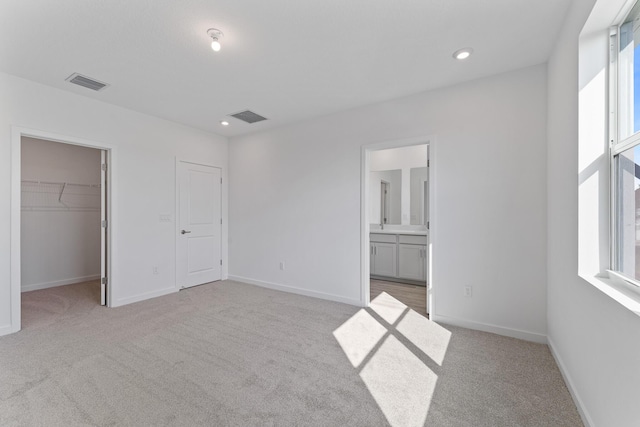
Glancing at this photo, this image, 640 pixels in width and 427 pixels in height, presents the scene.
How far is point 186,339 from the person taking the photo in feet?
9.10

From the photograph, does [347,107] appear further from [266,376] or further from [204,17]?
[266,376]

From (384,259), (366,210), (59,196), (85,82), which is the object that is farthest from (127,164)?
(384,259)

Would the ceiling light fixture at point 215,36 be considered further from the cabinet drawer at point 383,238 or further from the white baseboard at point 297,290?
the cabinet drawer at point 383,238

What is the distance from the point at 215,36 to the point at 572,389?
3.60m

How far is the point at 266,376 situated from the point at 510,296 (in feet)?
8.02

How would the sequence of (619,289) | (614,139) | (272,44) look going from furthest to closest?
(272,44) < (614,139) < (619,289)

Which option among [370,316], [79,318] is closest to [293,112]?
[370,316]

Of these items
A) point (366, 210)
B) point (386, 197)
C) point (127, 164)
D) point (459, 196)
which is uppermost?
point (127, 164)

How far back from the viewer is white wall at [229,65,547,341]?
2.77 m

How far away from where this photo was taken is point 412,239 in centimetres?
498

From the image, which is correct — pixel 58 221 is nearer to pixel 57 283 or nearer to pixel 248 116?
pixel 57 283

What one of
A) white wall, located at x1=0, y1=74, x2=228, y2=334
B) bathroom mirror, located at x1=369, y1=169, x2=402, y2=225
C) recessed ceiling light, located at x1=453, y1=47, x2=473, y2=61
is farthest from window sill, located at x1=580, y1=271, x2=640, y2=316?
white wall, located at x1=0, y1=74, x2=228, y2=334

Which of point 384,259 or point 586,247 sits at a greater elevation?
point 586,247

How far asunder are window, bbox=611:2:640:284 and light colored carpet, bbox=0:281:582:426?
40.5 inches
